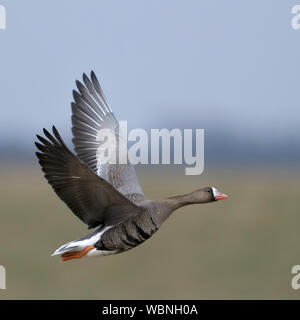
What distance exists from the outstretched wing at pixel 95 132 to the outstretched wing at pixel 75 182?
4.05 ft

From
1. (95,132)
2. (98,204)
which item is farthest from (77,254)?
(95,132)

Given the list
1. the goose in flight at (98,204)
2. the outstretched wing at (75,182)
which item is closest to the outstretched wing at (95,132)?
the goose in flight at (98,204)

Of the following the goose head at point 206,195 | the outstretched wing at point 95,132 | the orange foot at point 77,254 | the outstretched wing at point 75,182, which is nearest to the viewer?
the outstretched wing at point 75,182

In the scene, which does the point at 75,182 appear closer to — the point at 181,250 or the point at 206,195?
the point at 206,195

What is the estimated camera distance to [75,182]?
29.6 ft

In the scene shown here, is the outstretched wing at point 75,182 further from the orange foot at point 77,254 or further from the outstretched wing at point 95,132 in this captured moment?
the outstretched wing at point 95,132

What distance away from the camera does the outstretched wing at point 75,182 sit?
29.2 feet

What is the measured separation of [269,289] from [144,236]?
42.6ft

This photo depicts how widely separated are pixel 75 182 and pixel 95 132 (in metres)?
2.22

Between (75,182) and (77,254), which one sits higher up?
(75,182)

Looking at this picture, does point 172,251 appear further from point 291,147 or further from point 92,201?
point 291,147

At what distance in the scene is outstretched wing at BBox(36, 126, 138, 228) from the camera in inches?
351

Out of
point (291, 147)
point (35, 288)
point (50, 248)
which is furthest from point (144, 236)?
point (291, 147)

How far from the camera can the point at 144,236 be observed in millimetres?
9234
